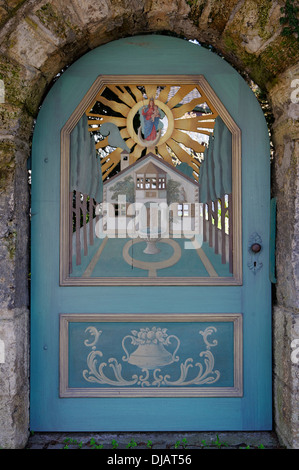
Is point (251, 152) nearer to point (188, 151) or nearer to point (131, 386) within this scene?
point (188, 151)

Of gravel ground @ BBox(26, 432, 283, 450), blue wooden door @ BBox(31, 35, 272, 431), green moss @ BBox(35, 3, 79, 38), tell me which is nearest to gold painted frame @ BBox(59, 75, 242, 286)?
blue wooden door @ BBox(31, 35, 272, 431)

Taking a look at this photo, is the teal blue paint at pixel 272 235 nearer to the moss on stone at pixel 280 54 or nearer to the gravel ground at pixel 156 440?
the moss on stone at pixel 280 54

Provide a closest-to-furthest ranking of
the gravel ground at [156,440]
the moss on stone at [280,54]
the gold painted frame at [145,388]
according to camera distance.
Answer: the moss on stone at [280,54]
the gravel ground at [156,440]
the gold painted frame at [145,388]

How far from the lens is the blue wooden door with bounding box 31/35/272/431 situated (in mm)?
2305

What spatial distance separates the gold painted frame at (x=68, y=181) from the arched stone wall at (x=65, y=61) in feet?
0.75

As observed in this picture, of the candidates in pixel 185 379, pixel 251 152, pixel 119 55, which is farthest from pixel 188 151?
pixel 185 379

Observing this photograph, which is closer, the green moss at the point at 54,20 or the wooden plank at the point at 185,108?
the green moss at the point at 54,20

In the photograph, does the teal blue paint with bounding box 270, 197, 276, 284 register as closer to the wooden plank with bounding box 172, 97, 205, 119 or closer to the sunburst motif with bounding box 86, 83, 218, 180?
the sunburst motif with bounding box 86, 83, 218, 180

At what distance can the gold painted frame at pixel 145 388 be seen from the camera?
230 centimetres

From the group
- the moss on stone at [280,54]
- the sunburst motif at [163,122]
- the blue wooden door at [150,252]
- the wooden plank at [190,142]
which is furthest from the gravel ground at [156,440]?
the moss on stone at [280,54]

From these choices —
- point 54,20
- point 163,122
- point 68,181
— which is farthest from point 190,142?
point 54,20

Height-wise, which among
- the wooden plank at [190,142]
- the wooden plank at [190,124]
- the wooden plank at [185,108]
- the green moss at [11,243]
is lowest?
the green moss at [11,243]

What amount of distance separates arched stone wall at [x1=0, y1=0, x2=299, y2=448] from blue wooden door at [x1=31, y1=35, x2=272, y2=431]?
4.7 inches

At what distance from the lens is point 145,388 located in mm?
2311
